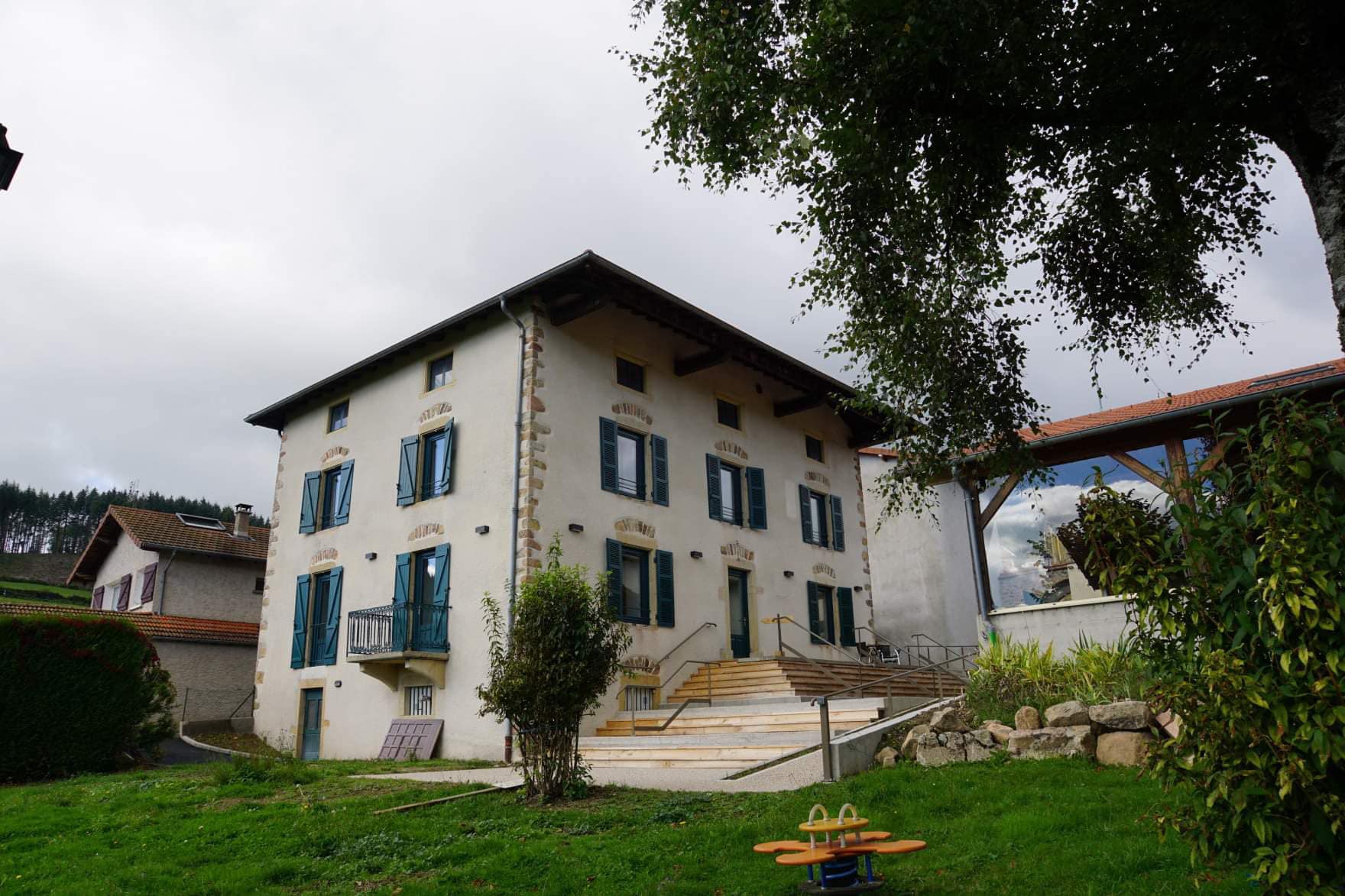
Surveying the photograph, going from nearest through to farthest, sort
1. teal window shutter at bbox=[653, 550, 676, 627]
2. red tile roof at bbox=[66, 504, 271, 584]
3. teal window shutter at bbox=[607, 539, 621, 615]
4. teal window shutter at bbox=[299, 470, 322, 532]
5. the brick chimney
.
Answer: teal window shutter at bbox=[607, 539, 621, 615], teal window shutter at bbox=[653, 550, 676, 627], teal window shutter at bbox=[299, 470, 322, 532], red tile roof at bbox=[66, 504, 271, 584], the brick chimney

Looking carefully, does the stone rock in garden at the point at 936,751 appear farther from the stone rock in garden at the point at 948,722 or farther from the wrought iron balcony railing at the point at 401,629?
the wrought iron balcony railing at the point at 401,629

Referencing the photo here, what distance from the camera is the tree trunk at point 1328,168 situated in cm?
526

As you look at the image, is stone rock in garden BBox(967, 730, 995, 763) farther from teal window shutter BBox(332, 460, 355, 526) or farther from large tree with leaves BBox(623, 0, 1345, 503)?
teal window shutter BBox(332, 460, 355, 526)

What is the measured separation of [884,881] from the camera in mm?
5633

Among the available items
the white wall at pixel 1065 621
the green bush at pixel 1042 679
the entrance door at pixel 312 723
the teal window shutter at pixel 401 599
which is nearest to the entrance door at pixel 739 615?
the white wall at pixel 1065 621

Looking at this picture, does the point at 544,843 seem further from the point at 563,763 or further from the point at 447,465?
the point at 447,465

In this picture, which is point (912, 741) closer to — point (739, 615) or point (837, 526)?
point (739, 615)

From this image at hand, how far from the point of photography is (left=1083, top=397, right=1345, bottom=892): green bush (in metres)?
3.41

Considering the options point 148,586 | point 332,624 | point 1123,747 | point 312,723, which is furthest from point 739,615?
point 148,586

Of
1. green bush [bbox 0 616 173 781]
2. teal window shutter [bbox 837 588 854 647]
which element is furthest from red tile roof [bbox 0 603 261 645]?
teal window shutter [bbox 837 588 854 647]

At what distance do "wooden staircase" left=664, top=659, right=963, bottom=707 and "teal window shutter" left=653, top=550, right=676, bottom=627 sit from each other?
106 cm

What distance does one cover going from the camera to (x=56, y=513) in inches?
3115

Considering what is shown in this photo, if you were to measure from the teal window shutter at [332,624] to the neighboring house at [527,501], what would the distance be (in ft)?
0.14

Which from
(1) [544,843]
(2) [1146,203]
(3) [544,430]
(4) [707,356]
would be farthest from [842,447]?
(1) [544,843]
